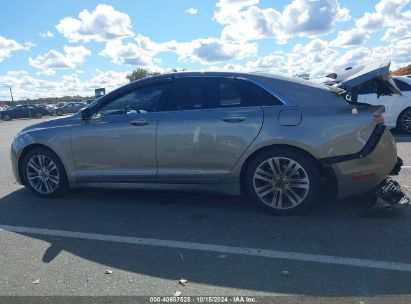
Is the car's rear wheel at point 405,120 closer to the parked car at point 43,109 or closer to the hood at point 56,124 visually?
the hood at point 56,124

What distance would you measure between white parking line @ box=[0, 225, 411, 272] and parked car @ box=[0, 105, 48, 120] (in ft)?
139

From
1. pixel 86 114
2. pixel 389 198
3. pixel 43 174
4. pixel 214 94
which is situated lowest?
pixel 389 198

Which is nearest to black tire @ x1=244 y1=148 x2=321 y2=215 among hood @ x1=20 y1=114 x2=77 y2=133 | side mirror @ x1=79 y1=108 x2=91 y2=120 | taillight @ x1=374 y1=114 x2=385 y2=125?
taillight @ x1=374 y1=114 x2=385 y2=125

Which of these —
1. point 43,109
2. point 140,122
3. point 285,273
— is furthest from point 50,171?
point 43,109

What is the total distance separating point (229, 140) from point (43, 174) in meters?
2.71

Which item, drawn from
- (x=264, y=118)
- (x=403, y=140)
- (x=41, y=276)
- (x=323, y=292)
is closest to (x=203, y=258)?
(x=323, y=292)

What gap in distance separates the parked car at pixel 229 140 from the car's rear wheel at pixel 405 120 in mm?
6454

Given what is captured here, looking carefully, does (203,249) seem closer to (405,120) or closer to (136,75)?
(405,120)

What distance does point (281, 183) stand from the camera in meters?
4.90

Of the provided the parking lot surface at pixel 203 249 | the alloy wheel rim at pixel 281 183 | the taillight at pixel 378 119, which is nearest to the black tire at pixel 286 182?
the alloy wheel rim at pixel 281 183

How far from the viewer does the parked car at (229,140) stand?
15.5ft

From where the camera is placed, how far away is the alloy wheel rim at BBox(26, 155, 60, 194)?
235 inches

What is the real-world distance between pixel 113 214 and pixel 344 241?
8.72 ft

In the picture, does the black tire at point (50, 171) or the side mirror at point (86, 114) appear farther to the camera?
the black tire at point (50, 171)
